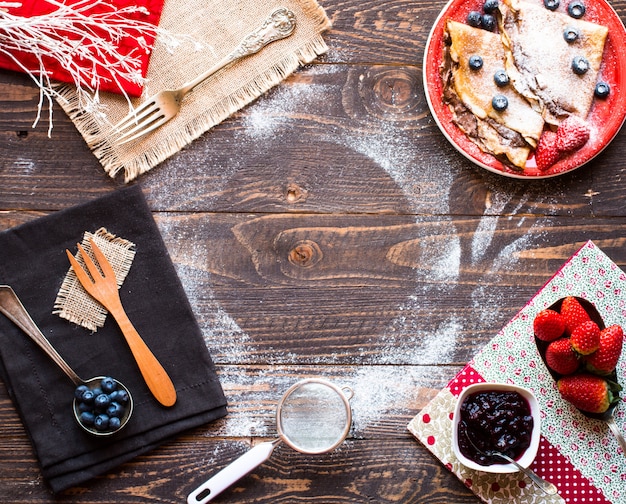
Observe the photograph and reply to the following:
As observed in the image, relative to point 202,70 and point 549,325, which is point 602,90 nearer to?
point 549,325

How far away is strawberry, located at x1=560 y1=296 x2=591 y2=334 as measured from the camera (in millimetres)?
1438

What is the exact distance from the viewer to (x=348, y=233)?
5.12 ft

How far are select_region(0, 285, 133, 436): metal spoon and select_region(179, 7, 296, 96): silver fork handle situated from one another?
587mm

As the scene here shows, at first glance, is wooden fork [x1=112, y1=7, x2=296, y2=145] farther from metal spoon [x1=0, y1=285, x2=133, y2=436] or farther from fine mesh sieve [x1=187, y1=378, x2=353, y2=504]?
fine mesh sieve [x1=187, y1=378, x2=353, y2=504]

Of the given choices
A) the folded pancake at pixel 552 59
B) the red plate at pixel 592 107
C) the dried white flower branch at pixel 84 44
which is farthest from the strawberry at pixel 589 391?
the dried white flower branch at pixel 84 44

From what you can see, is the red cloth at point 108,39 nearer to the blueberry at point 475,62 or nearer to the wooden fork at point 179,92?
the wooden fork at point 179,92

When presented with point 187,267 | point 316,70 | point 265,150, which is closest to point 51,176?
point 187,267

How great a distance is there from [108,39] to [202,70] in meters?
0.21

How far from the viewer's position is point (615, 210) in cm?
158

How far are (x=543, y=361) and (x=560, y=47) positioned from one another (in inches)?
27.4

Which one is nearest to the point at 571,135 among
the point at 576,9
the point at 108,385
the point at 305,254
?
the point at 576,9

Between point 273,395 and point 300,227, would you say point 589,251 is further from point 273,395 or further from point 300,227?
point 273,395

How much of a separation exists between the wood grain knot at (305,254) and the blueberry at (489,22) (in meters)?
0.62

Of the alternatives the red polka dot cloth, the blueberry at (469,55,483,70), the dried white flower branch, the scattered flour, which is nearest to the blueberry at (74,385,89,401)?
the scattered flour
